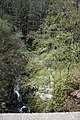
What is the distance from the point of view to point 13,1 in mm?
25734

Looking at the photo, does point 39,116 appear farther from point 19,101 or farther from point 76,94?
point 19,101

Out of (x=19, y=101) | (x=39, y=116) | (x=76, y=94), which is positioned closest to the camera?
(x=39, y=116)

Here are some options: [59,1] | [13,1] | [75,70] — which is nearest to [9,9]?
[13,1]

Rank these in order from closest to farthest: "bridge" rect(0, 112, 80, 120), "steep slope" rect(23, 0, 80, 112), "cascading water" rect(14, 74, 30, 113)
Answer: "bridge" rect(0, 112, 80, 120), "steep slope" rect(23, 0, 80, 112), "cascading water" rect(14, 74, 30, 113)

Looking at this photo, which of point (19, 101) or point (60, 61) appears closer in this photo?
point (60, 61)

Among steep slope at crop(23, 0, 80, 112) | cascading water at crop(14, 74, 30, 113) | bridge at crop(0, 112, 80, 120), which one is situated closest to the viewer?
bridge at crop(0, 112, 80, 120)

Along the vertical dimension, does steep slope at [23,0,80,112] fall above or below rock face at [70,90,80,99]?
above

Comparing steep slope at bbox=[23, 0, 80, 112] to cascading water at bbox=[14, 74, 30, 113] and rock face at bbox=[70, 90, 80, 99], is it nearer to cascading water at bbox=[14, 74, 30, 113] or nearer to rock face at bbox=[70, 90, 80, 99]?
rock face at bbox=[70, 90, 80, 99]

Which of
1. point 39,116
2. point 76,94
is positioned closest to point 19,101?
point 76,94

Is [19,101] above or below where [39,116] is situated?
below

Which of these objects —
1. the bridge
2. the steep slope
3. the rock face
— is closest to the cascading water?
the steep slope

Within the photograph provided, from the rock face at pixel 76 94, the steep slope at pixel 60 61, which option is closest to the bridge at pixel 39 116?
the steep slope at pixel 60 61

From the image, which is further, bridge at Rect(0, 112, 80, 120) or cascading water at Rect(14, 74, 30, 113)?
cascading water at Rect(14, 74, 30, 113)

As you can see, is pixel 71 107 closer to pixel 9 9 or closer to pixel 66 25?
pixel 66 25
